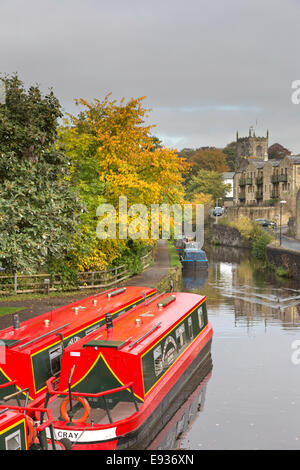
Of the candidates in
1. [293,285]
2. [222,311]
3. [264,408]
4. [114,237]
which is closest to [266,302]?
[222,311]

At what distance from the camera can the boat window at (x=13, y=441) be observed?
7992 mm

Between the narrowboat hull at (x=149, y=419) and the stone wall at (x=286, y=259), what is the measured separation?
68.0 ft

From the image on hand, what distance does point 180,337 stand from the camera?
582 inches

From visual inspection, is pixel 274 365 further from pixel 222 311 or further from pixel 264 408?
pixel 222 311

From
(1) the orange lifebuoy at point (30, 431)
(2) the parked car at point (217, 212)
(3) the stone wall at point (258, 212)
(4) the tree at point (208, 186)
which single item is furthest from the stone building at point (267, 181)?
(1) the orange lifebuoy at point (30, 431)

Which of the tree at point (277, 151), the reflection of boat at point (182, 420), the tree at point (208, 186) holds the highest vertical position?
the tree at point (277, 151)

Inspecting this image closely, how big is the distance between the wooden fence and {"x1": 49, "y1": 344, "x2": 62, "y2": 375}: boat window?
10.7 meters

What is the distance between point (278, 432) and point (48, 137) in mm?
12040

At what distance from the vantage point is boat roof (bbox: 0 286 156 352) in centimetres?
1178

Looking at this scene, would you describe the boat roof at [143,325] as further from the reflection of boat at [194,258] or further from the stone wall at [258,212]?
the stone wall at [258,212]

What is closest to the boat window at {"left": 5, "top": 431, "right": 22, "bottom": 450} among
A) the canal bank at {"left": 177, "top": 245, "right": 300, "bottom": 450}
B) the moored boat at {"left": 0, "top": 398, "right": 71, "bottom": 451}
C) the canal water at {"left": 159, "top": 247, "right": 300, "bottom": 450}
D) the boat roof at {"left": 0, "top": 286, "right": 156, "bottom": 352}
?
the moored boat at {"left": 0, "top": 398, "right": 71, "bottom": 451}

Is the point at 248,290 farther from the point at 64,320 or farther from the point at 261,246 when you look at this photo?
the point at 64,320

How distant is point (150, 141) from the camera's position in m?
29.5

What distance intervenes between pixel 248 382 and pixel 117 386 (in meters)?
5.89
